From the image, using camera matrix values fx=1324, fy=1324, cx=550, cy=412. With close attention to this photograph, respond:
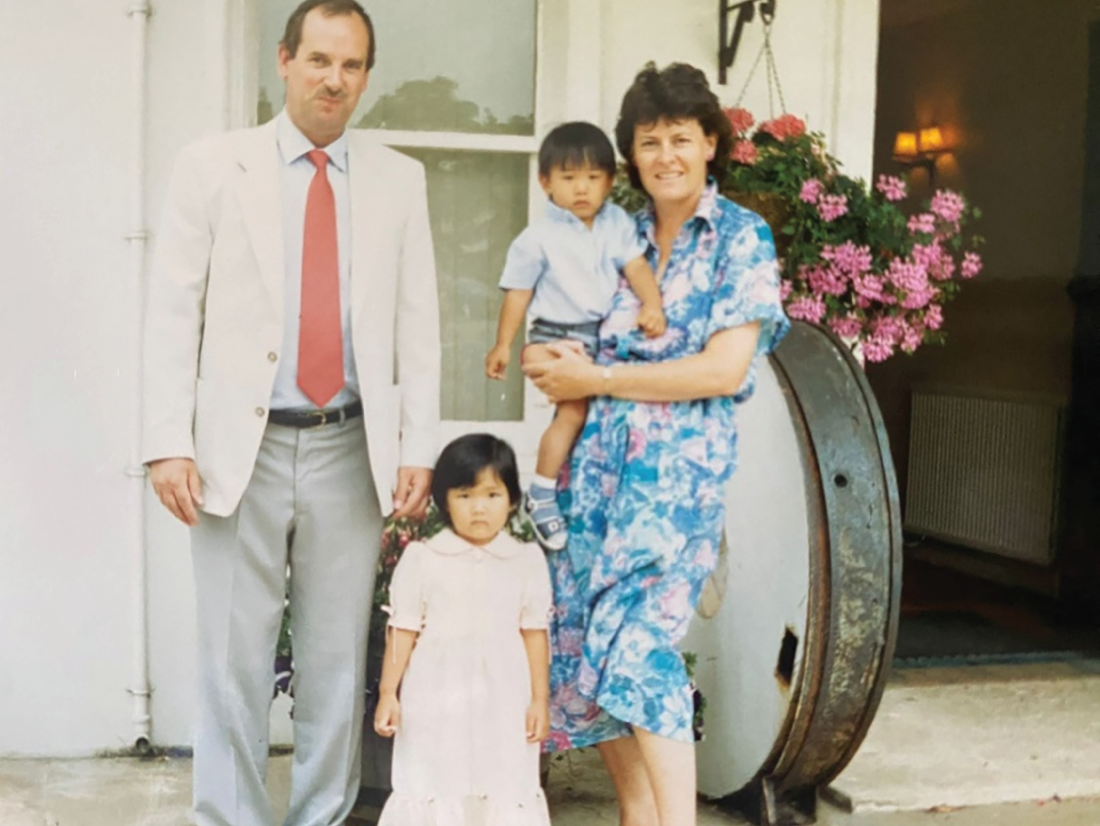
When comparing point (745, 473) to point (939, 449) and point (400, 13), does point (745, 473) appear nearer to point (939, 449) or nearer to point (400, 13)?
point (400, 13)

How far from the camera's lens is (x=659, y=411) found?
2695 millimetres

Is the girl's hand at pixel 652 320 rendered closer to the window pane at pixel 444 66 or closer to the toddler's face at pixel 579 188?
the toddler's face at pixel 579 188

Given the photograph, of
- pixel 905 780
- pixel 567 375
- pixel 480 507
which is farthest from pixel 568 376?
pixel 905 780

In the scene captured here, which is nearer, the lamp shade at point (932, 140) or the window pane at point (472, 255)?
the window pane at point (472, 255)

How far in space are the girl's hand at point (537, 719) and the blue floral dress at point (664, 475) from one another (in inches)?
4.6

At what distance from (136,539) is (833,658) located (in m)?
1.89

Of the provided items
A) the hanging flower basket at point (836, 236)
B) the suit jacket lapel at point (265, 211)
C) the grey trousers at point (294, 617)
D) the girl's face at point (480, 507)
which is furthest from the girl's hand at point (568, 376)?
the hanging flower basket at point (836, 236)

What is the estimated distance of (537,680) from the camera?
2689 millimetres

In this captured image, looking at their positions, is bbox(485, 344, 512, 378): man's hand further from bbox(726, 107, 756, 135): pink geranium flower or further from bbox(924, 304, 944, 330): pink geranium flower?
bbox(924, 304, 944, 330): pink geranium flower

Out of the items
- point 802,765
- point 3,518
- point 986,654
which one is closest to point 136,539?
point 3,518

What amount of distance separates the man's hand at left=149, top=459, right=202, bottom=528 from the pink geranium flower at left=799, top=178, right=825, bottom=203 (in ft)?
5.80

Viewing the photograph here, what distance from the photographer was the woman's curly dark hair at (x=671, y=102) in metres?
2.61

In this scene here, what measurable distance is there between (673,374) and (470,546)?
532mm

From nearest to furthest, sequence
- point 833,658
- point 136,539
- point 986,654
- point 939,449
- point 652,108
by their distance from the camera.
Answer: point 652,108 → point 833,658 → point 136,539 → point 986,654 → point 939,449
